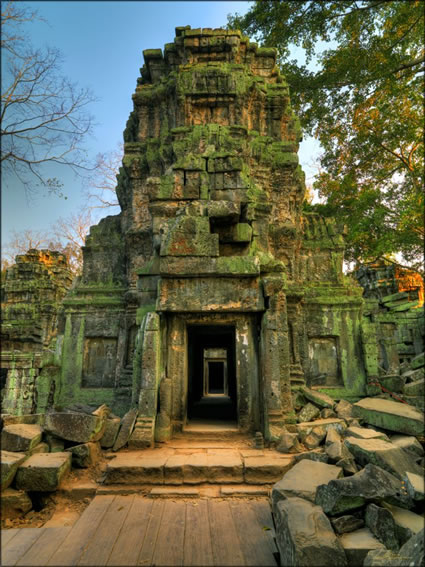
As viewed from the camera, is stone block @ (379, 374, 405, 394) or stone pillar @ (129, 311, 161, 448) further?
stone block @ (379, 374, 405, 394)

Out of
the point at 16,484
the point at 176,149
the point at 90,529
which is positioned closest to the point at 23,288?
the point at 176,149

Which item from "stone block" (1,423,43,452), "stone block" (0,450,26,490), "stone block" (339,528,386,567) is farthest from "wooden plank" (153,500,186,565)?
"stone block" (1,423,43,452)

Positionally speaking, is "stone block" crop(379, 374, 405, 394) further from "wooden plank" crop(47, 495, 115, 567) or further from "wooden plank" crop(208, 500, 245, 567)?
"wooden plank" crop(47, 495, 115, 567)

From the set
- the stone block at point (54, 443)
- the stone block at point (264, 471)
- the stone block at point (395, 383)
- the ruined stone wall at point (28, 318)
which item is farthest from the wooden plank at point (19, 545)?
the ruined stone wall at point (28, 318)

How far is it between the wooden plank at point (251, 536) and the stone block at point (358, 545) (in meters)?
0.57

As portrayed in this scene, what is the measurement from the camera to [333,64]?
9141mm

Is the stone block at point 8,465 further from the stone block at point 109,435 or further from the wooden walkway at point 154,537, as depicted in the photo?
the stone block at point 109,435

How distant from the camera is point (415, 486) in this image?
307 centimetres

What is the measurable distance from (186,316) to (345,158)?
10.2 meters

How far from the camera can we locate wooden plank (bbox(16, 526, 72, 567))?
2.46m

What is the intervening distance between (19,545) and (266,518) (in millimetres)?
2164

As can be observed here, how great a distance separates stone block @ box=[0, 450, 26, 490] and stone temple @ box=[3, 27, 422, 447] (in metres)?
1.59

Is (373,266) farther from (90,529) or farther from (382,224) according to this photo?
(90,529)

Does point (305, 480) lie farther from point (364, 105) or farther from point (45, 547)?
point (364, 105)
